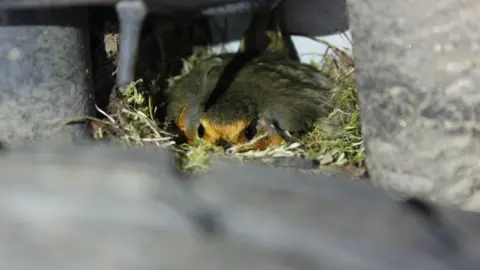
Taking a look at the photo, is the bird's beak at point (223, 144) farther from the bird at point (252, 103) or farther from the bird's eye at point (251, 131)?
the bird's eye at point (251, 131)

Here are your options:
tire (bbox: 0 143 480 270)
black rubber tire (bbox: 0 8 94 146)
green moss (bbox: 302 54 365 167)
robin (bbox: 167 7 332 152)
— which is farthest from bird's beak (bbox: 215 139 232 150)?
tire (bbox: 0 143 480 270)

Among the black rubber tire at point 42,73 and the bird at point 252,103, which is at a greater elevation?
the black rubber tire at point 42,73

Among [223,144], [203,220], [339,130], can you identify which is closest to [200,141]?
[223,144]

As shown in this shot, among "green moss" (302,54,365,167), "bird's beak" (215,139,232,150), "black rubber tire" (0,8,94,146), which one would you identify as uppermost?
"black rubber tire" (0,8,94,146)

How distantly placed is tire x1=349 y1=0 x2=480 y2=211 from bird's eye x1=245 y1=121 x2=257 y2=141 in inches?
25.8

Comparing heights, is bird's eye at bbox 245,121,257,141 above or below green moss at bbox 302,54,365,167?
below

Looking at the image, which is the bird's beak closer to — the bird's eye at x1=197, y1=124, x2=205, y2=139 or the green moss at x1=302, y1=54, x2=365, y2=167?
the bird's eye at x1=197, y1=124, x2=205, y2=139

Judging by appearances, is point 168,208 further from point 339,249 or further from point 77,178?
point 339,249

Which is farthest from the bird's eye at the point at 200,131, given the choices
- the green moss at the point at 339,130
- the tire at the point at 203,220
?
the tire at the point at 203,220

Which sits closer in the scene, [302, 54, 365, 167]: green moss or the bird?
[302, 54, 365, 167]: green moss

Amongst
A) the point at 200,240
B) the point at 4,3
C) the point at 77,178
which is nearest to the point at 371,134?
the point at 200,240

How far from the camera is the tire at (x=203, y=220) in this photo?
1108 mm

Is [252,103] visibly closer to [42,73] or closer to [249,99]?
[249,99]

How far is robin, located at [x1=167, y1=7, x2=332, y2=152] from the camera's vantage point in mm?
1919
